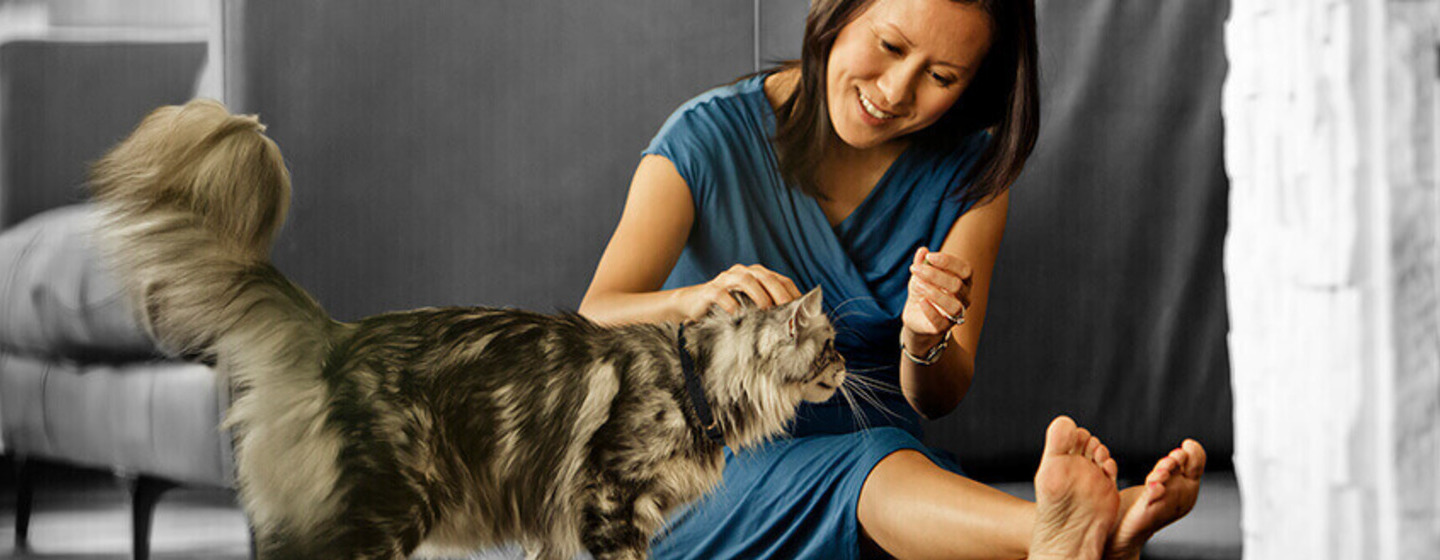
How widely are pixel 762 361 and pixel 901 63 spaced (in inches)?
13.1

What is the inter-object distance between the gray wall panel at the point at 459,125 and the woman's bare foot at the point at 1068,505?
48cm

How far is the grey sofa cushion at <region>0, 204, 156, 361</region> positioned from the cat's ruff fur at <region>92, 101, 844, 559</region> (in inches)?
1.8

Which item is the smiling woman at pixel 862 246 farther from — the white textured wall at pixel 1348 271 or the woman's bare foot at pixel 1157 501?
the white textured wall at pixel 1348 271

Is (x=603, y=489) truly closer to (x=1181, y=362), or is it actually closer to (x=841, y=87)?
(x=841, y=87)

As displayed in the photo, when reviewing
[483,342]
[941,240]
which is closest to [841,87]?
[941,240]

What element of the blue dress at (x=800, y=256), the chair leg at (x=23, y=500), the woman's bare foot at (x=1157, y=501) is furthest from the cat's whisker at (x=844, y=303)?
the chair leg at (x=23, y=500)

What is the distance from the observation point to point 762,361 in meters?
0.92

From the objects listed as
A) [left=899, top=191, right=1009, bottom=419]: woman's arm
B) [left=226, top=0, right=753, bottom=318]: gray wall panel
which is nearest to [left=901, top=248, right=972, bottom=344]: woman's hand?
[left=899, top=191, right=1009, bottom=419]: woman's arm

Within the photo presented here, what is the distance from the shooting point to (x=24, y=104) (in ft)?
3.05

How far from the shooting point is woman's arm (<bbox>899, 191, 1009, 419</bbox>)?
3.17 ft

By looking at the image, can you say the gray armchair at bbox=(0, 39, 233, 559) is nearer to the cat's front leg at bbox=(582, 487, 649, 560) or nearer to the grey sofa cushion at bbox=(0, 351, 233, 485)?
the grey sofa cushion at bbox=(0, 351, 233, 485)

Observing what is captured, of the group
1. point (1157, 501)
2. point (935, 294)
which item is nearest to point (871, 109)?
point (935, 294)

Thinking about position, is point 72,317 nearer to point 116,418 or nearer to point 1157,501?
point 116,418

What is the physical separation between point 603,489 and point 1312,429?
551mm
